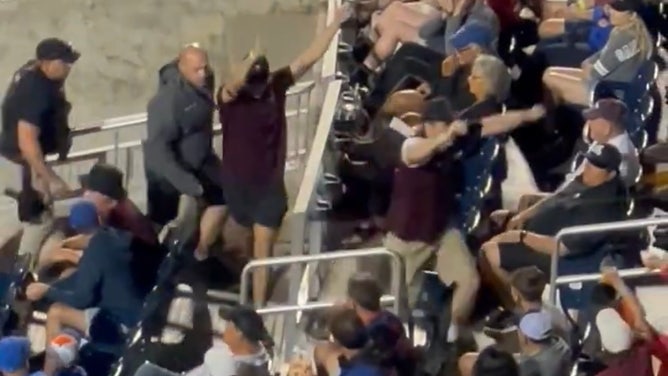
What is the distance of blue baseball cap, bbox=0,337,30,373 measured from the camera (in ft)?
28.6

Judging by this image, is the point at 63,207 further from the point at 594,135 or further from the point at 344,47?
the point at 594,135

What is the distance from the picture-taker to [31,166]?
10.6m

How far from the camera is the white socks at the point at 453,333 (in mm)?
9039

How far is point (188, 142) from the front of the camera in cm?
1009

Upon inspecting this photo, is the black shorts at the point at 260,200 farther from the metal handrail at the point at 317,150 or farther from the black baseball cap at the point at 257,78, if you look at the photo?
the black baseball cap at the point at 257,78

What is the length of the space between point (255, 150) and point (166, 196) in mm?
743

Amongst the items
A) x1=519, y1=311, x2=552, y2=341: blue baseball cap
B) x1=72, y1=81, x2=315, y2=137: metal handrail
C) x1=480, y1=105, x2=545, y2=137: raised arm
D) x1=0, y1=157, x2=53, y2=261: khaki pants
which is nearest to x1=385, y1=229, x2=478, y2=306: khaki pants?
x1=480, y1=105, x2=545, y2=137: raised arm

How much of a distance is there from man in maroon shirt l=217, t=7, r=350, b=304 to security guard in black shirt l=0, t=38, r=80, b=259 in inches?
44.0

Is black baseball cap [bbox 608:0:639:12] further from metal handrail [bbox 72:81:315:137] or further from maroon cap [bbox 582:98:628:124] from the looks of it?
metal handrail [bbox 72:81:315:137]

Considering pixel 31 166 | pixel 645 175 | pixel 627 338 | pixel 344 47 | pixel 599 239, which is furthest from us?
pixel 344 47

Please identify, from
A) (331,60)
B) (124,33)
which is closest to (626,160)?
(331,60)

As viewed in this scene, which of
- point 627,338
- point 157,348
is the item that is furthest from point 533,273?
point 157,348

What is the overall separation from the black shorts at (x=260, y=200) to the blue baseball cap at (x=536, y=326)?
2059 mm

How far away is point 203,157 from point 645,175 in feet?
7.45
